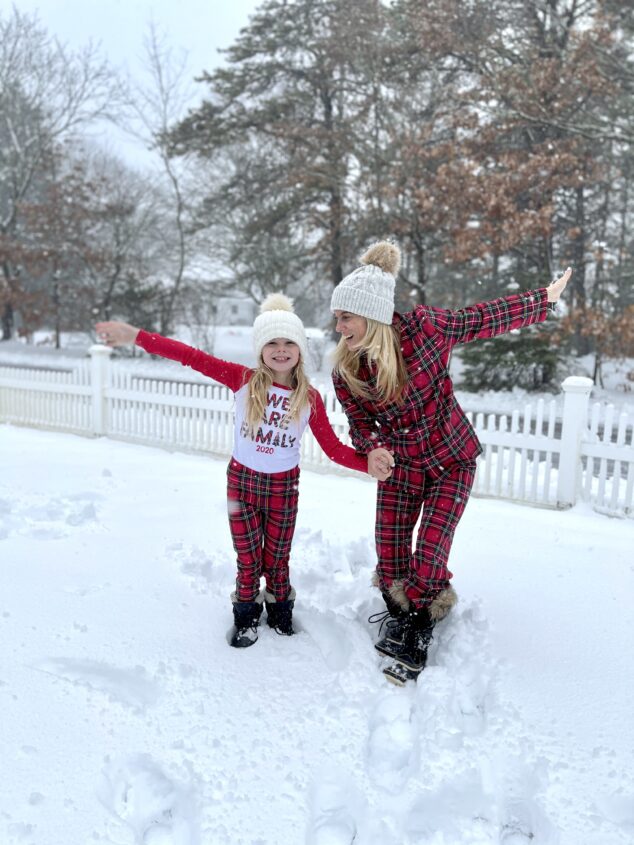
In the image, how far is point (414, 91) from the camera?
15.2 m

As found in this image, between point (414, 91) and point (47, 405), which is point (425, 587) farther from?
point (414, 91)

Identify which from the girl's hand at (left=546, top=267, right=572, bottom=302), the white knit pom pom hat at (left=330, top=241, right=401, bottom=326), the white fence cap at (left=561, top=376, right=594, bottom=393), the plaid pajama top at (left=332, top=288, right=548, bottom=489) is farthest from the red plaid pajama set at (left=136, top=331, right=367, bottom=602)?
the white fence cap at (left=561, top=376, right=594, bottom=393)

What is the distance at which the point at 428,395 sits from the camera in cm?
269

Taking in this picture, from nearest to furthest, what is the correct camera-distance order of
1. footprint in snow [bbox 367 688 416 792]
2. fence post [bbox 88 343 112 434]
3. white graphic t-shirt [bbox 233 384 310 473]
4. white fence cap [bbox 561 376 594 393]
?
1. footprint in snow [bbox 367 688 416 792]
2. white graphic t-shirt [bbox 233 384 310 473]
3. white fence cap [bbox 561 376 594 393]
4. fence post [bbox 88 343 112 434]

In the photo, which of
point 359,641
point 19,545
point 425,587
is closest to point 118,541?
point 19,545

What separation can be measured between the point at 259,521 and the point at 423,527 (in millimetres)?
746

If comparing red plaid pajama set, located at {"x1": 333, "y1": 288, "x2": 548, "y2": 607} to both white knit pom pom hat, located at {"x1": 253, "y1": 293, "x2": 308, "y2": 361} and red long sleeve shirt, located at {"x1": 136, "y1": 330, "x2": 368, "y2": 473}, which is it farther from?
white knit pom pom hat, located at {"x1": 253, "y1": 293, "x2": 308, "y2": 361}

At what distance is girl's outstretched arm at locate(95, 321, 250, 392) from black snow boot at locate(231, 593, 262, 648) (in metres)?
1.00

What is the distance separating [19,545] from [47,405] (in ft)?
18.9

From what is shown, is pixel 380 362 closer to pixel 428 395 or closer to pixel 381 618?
pixel 428 395

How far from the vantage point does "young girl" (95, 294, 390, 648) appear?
271 centimetres

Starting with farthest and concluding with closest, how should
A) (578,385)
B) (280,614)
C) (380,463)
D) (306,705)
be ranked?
(578,385) → (280,614) → (380,463) → (306,705)

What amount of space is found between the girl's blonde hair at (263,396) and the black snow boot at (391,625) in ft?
3.29

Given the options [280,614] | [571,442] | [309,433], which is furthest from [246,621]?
[309,433]
